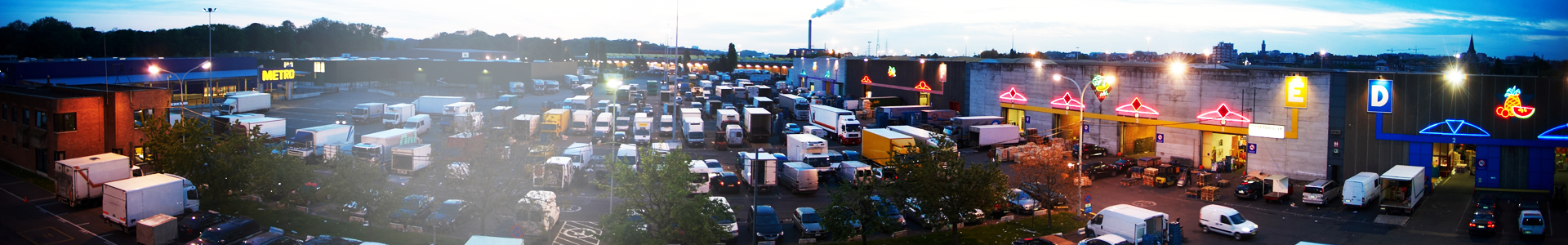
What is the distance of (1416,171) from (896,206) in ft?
51.2

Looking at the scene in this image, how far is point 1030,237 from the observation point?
1780cm

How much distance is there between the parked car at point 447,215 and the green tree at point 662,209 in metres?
4.51

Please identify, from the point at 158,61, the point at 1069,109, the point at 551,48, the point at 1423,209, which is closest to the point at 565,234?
the point at 1423,209

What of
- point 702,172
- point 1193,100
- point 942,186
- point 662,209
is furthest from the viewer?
point 1193,100

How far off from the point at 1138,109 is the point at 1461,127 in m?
9.91

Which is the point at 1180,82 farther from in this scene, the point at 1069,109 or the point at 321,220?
the point at 321,220

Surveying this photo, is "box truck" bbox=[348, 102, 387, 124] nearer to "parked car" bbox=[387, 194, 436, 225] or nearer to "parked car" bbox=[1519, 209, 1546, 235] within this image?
"parked car" bbox=[387, 194, 436, 225]

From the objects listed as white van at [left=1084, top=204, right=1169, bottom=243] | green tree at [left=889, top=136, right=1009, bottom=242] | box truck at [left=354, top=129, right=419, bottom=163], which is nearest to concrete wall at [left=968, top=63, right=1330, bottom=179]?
white van at [left=1084, top=204, right=1169, bottom=243]

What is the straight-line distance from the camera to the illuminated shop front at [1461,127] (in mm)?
23609

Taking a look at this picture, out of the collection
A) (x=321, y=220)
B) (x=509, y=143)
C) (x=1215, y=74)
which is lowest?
(x=321, y=220)

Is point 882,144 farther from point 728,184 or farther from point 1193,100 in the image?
point 1193,100

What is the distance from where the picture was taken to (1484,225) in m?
18.4

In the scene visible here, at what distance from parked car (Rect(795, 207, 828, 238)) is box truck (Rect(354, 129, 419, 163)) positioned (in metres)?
15.9

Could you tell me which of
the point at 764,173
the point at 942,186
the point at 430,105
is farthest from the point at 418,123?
the point at 942,186
